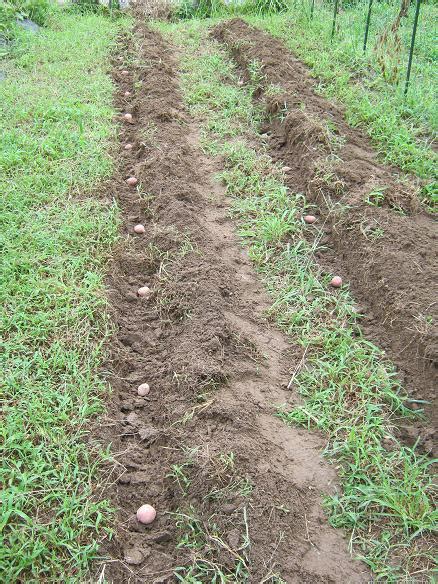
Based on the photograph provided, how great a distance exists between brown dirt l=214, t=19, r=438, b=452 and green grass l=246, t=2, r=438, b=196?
0.70ft

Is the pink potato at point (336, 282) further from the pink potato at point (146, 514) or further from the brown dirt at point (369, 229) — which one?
the pink potato at point (146, 514)

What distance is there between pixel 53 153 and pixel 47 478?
126 inches

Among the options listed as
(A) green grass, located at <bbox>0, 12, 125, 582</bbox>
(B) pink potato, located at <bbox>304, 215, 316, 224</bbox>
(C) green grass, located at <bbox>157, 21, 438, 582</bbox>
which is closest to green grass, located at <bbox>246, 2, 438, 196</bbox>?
(B) pink potato, located at <bbox>304, 215, 316, 224</bbox>

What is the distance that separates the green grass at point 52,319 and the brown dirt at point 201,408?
0.13 metres

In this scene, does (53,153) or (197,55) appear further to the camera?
(197,55)

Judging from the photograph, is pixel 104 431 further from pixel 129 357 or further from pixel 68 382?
pixel 129 357

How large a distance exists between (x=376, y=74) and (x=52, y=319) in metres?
5.00

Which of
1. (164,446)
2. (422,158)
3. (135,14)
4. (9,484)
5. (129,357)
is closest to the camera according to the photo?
(9,484)

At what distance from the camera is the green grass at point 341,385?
2.24m

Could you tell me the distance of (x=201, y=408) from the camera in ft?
8.73

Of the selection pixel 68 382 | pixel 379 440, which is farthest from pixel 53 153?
pixel 379 440

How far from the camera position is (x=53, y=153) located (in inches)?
187

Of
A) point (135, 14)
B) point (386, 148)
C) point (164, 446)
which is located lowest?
point (164, 446)

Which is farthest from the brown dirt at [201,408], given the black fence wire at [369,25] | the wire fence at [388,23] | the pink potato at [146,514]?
the wire fence at [388,23]
